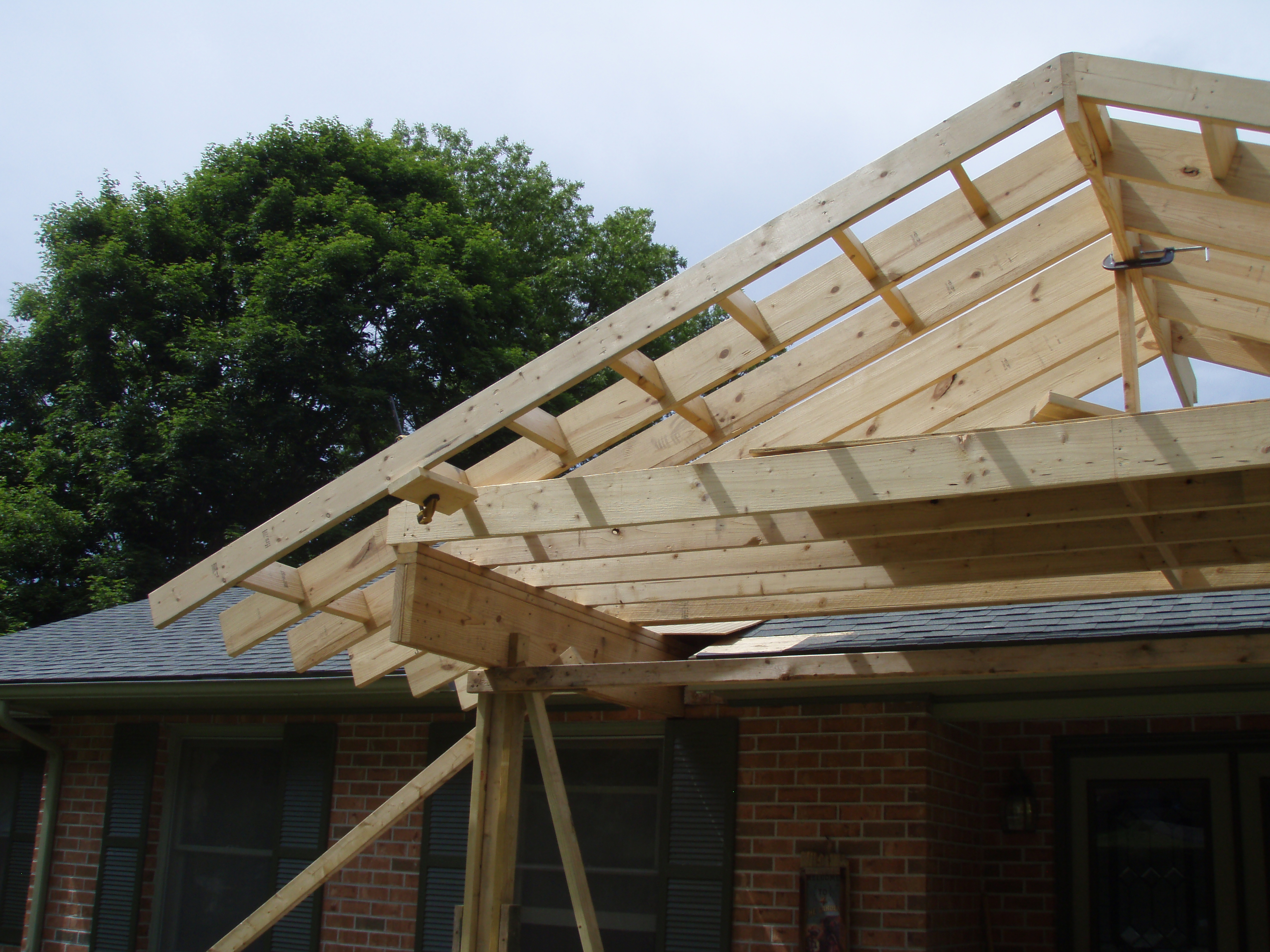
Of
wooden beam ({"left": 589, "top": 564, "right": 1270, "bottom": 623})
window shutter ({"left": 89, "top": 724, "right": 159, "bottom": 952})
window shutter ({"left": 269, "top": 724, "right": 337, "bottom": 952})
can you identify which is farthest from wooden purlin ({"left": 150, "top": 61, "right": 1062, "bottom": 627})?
window shutter ({"left": 89, "top": 724, "right": 159, "bottom": 952})

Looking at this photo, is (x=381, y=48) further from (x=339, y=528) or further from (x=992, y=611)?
(x=992, y=611)

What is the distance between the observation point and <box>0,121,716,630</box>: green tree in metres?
22.0

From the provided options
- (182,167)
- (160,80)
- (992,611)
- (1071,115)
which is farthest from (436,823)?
(182,167)

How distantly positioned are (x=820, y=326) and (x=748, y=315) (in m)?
0.29

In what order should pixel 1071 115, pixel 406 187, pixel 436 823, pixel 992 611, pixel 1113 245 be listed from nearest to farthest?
pixel 1071 115 < pixel 1113 245 < pixel 992 611 < pixel 436 823 < pixel 406 187

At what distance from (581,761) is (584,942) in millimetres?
2431

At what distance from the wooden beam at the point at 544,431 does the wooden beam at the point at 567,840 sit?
1.14 meters

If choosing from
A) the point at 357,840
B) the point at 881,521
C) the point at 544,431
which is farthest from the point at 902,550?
the point at 357,840

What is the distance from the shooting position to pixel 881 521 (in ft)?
13.9

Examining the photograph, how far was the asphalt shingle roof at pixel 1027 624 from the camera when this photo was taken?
5137 mm

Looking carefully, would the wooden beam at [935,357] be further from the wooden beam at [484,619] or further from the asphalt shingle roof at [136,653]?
the asphalt shingle roof at [136,653]

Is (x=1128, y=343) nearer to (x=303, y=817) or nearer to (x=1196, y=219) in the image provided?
(x=1196, y=219)

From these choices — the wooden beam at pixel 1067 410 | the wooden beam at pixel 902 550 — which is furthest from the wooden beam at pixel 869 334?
the wooden beam at pixel 1067 410

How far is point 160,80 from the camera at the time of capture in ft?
39.4
